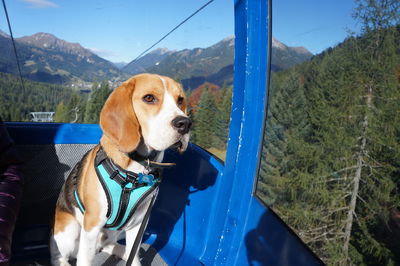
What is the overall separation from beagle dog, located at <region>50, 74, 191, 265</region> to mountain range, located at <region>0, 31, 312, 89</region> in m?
0.23

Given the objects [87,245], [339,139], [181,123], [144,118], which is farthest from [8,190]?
[339,139]

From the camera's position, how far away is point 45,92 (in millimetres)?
2469

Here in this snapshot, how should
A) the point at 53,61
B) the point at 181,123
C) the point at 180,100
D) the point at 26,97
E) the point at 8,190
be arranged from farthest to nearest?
the point at 53,61, the point at 26,97, the point at 180,100, the point at 8,190, the point at 181,123

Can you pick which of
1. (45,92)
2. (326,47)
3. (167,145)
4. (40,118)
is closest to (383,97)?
(326,47)

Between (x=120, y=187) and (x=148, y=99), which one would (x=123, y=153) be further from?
(x=148, y=99)

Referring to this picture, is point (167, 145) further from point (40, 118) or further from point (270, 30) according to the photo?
point (40, 118)

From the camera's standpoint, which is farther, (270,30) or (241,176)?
(241,176)

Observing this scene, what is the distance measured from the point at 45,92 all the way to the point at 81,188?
34.4 inches

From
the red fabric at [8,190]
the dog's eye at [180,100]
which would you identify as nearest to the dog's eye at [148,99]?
the dog's eye at [180,100]

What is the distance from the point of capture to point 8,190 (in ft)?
6.49

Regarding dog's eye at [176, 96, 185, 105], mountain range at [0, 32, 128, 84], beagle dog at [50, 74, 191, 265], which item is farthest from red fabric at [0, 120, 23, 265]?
dog's eye at [176, 96, 185, 105]

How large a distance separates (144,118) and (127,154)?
0.27 metres

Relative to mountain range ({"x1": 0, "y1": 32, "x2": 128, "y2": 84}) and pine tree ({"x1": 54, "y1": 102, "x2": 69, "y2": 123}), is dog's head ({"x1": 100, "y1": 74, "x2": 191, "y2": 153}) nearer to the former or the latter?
mountain range ({"x1": 0, "y1": 32, "x2": 128, "y2": 84})

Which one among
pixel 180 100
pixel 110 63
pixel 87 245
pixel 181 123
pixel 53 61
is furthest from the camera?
pixel 110 63
